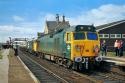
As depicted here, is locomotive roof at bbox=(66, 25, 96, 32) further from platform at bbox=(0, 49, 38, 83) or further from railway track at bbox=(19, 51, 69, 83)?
platform at bbox=(0, 49, 38, 83)

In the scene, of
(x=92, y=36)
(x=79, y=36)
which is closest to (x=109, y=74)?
(x=92, y=36)

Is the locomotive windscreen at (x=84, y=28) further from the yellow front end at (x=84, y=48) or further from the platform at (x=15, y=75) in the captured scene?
the platform at (x=15, y=75)

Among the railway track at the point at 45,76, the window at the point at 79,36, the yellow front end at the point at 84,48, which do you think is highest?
the window at the point at 79,36

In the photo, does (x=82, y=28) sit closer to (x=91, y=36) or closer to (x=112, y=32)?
(x=91, y=36)

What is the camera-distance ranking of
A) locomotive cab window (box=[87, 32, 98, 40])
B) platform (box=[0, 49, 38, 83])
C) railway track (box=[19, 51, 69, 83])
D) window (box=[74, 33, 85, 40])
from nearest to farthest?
platform (box=[0, 49, 38, 83]) → railway track (box=[19, 51, 69, 83]) → window (box=[74, 33, 85, 40]) → locomotive cab window (box=[87, 32, 98, 40])

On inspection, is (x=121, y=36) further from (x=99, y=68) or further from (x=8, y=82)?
(x=8, y=82)

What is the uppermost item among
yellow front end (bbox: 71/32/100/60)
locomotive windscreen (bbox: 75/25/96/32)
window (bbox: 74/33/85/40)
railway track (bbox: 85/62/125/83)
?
locomotive windscreen (bbox: 75/25/96/32)

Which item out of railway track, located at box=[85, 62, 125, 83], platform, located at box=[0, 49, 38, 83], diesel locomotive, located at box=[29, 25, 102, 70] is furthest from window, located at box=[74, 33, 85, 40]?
platform, located at box=[0, 49, 38, 83]

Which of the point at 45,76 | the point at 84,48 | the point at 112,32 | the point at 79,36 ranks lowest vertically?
the point at 45,76

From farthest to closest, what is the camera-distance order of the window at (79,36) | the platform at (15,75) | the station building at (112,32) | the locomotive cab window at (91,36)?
1. the station building at (112,32)
2. the locomotive cab window at (91,36)
3. the window at (79,36)
4. the platform at (15,75)

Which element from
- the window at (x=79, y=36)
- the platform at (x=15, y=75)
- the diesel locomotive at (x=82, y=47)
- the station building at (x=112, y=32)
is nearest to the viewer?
the platform at (x=15, y=75)

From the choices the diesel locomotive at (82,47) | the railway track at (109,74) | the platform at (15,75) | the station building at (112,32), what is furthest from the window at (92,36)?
the station building at (112,32)

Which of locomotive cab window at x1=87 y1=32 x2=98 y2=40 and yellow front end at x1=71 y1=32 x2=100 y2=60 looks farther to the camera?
locomotive cab window at x1=87 y1=32 x2=98 y2=40

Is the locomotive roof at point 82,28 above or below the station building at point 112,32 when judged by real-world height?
below
